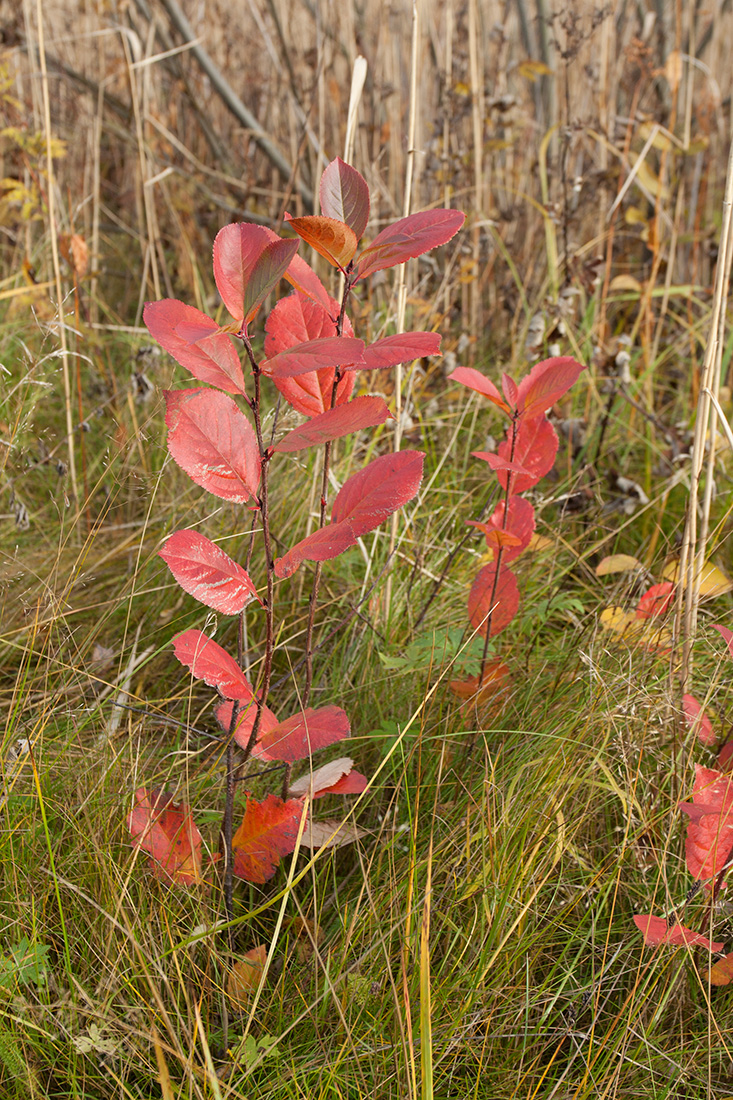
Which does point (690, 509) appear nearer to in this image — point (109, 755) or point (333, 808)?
point (333, 808)

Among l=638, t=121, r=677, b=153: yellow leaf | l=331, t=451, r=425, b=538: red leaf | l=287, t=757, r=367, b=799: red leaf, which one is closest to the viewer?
l=331, t=451, r=425, b=538: red leaf

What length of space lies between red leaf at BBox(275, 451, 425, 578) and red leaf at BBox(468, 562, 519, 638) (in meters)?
0.36

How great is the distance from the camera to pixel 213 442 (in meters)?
0.73

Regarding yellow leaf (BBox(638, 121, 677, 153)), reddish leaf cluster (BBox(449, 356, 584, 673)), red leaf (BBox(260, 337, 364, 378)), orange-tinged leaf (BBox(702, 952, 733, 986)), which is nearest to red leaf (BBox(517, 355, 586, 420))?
reddish leaf cluster (BBox(449, 356, 584, 673))

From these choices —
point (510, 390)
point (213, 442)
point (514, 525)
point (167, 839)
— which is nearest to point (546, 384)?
point (510, 390)

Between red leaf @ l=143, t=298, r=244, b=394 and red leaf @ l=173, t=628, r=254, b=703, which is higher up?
red leaf @ l=143, t=298, r=244, b=394

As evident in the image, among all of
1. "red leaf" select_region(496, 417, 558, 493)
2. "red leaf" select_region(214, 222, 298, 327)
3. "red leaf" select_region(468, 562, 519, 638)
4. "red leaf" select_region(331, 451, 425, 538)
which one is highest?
"red leaf" select_region(214, 222, 298, 327)

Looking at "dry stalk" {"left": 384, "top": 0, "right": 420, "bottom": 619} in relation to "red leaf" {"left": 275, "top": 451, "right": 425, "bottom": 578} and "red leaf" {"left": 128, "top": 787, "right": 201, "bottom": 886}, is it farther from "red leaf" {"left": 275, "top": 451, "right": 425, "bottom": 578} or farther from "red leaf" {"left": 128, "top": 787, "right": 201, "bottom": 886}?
"red leaf" {"left": 128, "top": 787, "right": 201, "bottom": 886}

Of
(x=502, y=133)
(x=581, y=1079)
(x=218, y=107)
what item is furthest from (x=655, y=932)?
(x=218, y=107)

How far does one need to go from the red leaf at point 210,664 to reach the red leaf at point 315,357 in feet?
0.83

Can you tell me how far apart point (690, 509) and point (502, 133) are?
1.91 metres

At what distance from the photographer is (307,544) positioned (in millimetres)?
747

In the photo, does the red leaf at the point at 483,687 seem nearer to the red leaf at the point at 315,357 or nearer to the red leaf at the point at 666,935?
the red leaf at the point at 666,935

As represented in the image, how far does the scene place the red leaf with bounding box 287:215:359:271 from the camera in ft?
2.16
